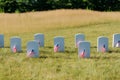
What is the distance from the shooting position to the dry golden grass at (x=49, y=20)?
24.5 m

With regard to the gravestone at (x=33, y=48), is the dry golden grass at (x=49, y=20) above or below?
below

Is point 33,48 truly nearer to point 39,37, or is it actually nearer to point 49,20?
point 39,37

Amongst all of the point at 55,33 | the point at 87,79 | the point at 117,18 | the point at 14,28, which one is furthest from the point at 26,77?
the point at 117,18

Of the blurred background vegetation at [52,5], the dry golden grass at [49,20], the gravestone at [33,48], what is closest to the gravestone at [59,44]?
the gravestone at [33,48]

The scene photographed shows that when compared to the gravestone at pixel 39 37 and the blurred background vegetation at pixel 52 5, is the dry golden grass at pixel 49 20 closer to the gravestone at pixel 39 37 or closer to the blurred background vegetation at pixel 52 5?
the gravestone at pixel 39 37

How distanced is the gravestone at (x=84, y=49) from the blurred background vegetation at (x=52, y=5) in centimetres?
2357

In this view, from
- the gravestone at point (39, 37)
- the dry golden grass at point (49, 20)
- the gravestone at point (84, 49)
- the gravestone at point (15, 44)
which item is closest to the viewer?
the gravestone at point (84, 49)

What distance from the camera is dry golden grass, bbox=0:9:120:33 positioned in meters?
24.5

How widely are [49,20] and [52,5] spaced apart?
11520 mm

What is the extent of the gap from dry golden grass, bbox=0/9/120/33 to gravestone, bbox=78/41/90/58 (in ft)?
34.8

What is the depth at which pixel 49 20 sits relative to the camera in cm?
2667

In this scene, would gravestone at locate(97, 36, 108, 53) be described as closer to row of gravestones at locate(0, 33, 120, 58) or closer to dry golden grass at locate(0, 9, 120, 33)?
row of gravestones at locate(0, 33, 120, 58)

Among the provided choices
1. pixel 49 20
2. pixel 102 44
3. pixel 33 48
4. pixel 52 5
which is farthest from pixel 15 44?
pixel 52 5

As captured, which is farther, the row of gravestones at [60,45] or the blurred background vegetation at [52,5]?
the blurred background vegetation at [52,5]
